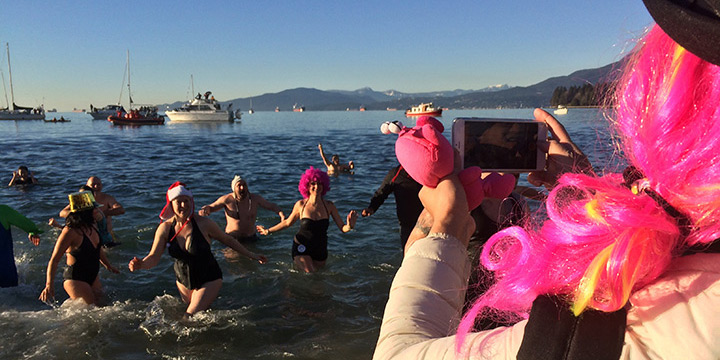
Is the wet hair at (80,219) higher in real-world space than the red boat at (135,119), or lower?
lower

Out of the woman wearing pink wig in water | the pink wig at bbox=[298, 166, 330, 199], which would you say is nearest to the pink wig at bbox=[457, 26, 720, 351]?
the woman wearing pink wig in water

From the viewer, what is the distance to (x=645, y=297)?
0.75m

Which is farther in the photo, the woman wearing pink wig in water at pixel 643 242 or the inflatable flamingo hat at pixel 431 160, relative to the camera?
the inflatable flamingo hat at pixel 431 160

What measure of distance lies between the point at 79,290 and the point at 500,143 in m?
6.16

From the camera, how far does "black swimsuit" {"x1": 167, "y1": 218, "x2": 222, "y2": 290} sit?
18.3 ft

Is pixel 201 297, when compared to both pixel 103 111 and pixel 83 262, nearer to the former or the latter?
pixel 83 262

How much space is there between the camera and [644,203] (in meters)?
0.78

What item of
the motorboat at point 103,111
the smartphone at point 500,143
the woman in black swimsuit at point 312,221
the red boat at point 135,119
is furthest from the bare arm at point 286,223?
the motorboat at point 103,111

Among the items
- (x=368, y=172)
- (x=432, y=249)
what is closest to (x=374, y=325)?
(x=432, y=249)

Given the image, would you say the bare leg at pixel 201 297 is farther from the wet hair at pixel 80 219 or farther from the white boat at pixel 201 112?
the white boat at pixel 201 112

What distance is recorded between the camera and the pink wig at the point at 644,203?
2.31 ft

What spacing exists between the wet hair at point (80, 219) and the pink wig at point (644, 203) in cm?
656

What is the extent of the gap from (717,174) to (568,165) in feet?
6.75

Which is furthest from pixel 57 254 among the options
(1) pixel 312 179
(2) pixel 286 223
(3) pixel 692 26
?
(3) pixel 692 26
